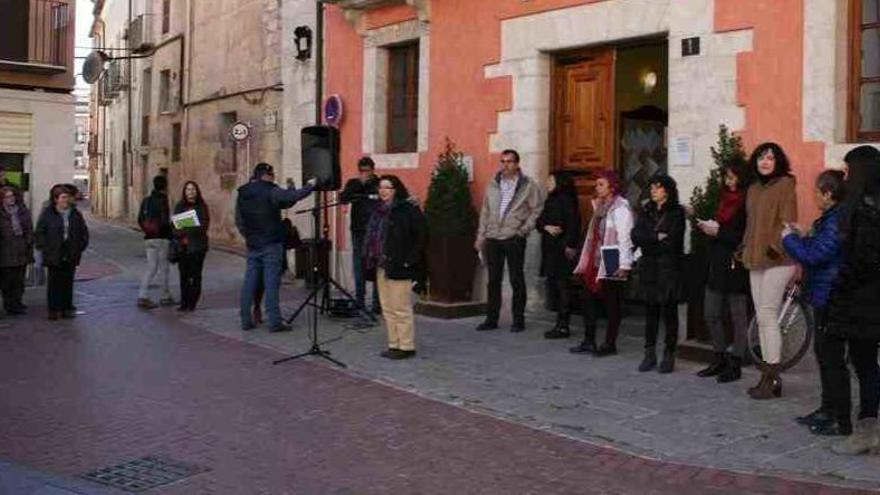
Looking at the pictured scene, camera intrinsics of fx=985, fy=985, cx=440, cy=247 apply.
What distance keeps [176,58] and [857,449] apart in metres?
25.7

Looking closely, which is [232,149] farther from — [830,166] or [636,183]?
[830,166]

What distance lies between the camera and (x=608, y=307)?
884cm

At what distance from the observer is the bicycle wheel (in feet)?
24.2

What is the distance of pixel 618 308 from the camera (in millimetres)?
8867

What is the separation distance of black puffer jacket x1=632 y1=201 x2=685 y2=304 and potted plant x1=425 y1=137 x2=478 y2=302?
346cm

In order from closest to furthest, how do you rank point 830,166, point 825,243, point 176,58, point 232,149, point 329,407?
point 825,243, point 329,407, point 830,166, point 232,149, point 176,58

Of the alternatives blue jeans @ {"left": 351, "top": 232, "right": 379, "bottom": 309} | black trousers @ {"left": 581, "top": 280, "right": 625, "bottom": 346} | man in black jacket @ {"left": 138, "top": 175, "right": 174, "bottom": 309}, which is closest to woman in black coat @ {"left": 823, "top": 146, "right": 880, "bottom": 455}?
black trousers @ {"left": 581, "top": 280, "right": 625, "bottom": 346}

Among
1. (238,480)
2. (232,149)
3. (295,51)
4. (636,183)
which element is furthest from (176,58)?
(238,480)

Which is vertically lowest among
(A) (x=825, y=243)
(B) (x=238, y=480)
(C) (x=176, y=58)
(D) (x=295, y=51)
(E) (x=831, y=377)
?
(B) (x=238, y=480)

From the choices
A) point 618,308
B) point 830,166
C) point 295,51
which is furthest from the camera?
point 295,51

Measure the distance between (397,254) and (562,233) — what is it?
1.89 m

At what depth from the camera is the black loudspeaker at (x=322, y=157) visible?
10.0 m

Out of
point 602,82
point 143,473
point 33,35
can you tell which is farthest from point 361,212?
point 33,35

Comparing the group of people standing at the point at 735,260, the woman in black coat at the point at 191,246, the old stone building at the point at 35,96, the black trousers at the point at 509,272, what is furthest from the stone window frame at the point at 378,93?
the old stone building at the point at 35,96
